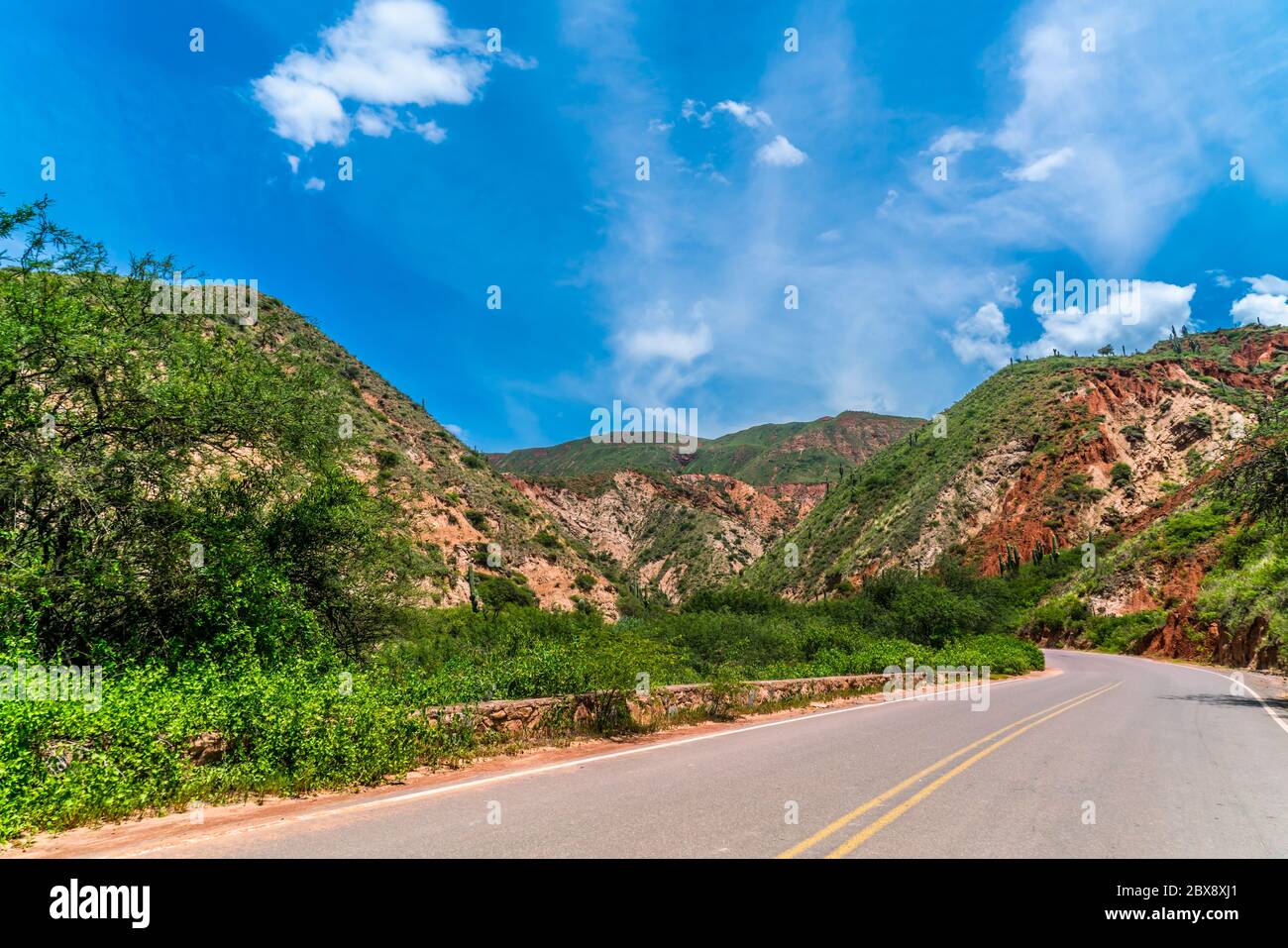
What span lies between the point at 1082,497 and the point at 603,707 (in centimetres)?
7110

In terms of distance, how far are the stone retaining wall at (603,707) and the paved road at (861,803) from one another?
50.6 inches

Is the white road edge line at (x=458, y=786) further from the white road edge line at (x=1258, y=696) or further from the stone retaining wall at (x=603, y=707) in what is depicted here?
the white road edge line at (x=1258, y=696)

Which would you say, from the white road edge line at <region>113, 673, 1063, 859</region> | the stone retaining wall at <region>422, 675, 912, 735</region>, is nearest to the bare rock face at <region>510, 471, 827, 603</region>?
the stone retaining wall at <region>422, 675, 912, 735</region>

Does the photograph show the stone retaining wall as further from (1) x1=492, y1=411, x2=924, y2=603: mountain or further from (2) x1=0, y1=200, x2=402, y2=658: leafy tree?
(1) x1=492, y1=411, x2=924, y2=603: mountain

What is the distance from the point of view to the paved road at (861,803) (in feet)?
15.9

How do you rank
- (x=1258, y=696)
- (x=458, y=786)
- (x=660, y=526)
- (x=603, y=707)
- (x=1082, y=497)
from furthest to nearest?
(x=660, y=526) < (x=1082, y=497) < (x=1258, y=696) < (x=603, y=707) < (x=458, y=786)

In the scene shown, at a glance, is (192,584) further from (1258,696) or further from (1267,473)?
(1258,696)

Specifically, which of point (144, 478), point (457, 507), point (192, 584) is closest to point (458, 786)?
point (192, 584)

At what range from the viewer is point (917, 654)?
2325 centimetres

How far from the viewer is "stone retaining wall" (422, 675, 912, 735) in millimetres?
8805

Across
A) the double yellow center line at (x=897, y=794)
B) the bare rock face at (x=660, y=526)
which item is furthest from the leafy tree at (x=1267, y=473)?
the bare rock face at (x=660, y=526)

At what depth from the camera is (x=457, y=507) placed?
54.7 m
